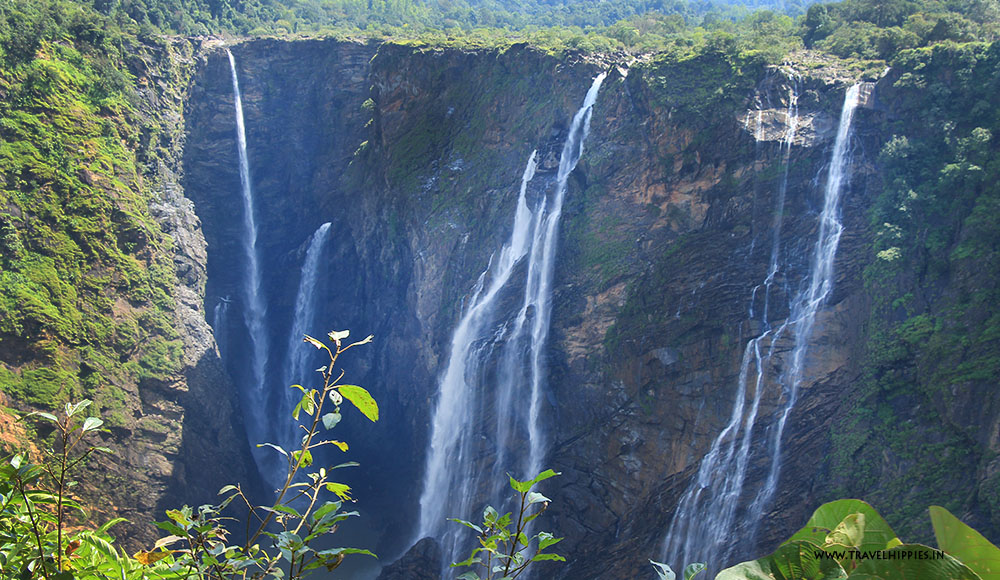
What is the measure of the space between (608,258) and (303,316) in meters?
18.5

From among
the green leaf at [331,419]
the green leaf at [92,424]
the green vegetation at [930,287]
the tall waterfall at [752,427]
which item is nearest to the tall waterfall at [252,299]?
the tall waterfall at [752,427]

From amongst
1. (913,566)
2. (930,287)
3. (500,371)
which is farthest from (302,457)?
(500,371)

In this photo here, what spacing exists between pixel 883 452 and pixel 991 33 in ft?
46.6

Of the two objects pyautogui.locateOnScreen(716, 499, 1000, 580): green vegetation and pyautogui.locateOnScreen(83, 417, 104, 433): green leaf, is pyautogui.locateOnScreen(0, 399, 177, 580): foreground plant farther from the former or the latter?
pyautogui.locateOnScreen(716, 499, 1000, 580): green vegetation

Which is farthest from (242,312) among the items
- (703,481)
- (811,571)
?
(811,571)

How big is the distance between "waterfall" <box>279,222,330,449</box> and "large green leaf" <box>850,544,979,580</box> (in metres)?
35.6

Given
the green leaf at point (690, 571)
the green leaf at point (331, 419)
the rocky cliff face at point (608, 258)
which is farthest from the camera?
the rocky cliff face at point (608, 258)

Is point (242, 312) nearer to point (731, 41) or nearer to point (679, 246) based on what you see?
point (679, 246)

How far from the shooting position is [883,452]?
1798 centimetres

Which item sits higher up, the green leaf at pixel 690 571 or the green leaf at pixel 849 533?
the green leaf at pixel 849 533

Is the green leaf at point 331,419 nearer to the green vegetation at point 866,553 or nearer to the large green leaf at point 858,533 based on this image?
the green vegetation at point 866,553

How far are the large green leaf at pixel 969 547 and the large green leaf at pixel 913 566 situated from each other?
0.18ft

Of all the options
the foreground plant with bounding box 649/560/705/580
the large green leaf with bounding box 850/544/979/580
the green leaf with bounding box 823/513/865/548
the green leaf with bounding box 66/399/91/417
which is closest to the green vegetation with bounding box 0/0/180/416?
the green leaf with bounding box 66/399/91/417

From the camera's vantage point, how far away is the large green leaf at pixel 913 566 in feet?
5.23
